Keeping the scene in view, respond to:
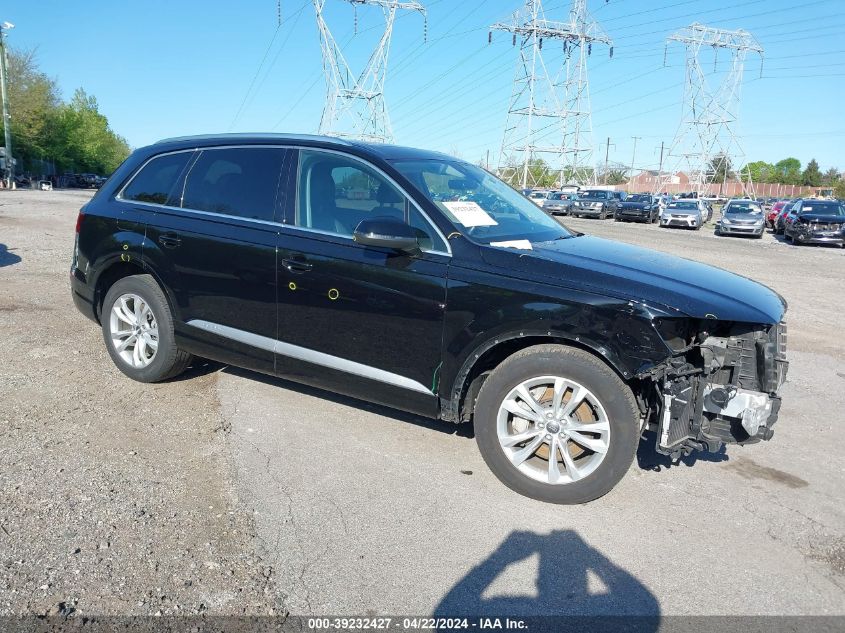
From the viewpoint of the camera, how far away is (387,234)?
12.1 ft

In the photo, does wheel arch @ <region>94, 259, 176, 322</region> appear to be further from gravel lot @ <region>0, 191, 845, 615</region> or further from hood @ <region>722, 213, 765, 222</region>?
hood @ <region>722, 213, 765, 222</region>

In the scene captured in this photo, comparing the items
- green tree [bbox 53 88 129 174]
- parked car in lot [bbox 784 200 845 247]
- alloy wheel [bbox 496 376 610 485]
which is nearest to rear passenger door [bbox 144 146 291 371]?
alloy wheel [bbox 496 376 610 485]

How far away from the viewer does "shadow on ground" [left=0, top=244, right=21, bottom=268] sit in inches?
415

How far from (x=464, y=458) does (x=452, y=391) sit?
572 mm

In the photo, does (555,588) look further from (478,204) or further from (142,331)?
(142,331)

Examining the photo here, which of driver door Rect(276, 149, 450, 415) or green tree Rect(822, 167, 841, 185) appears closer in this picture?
driver door Rect(276, 149, 450, 415)

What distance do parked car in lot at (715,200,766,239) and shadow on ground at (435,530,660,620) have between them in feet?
89.6

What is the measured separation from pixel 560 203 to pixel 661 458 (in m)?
38.5

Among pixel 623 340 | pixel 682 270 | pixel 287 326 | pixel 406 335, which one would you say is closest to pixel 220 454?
pixel 287 326

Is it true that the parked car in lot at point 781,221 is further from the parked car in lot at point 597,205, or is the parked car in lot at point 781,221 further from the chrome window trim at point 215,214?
the chrome window trim at point 215,214

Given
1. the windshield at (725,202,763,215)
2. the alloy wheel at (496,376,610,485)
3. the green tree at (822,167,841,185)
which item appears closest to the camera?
the alloy wheel at (496,376,610,485)

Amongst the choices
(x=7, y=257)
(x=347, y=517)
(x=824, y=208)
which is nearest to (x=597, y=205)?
(x=824, y=208)

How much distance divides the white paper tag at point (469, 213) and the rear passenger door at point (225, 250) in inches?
46.8


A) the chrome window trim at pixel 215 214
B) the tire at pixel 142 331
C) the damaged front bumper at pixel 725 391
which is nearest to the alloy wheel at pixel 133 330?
the tire at pixel 142 331
